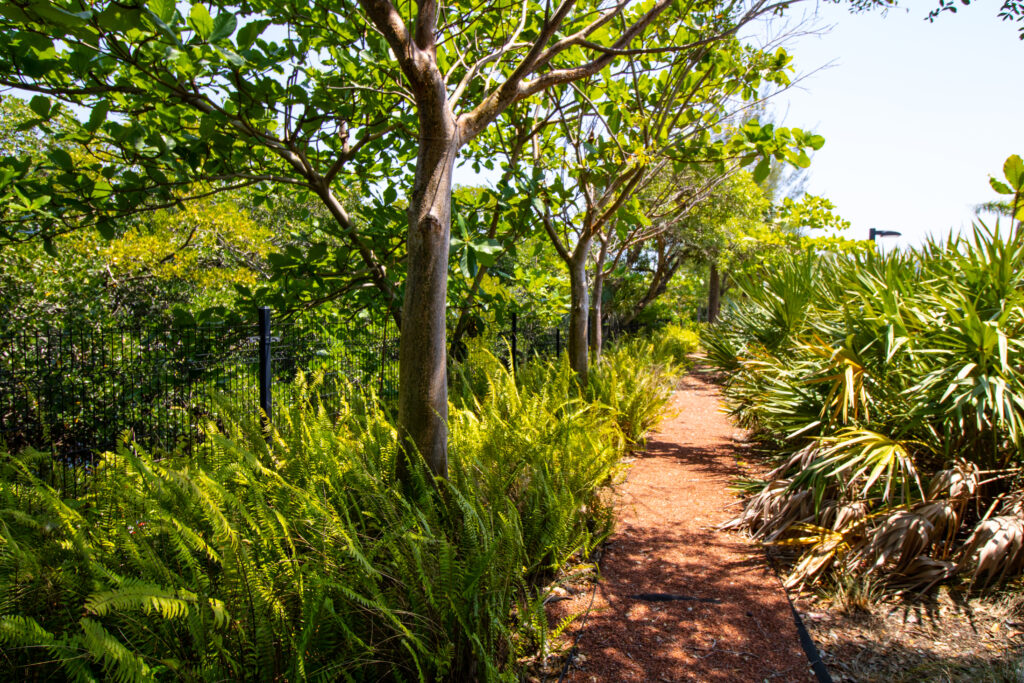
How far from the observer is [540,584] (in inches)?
141

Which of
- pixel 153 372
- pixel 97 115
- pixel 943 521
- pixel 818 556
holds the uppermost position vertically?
pixel 97 115

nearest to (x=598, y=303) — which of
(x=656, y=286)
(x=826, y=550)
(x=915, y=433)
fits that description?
(x=915, y=433)

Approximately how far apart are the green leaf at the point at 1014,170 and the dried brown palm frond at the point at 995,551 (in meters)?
2.23

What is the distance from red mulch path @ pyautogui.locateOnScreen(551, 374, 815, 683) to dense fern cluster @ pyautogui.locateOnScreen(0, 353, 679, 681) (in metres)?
0.43

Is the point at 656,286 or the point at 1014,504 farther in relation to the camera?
the point at 656,286

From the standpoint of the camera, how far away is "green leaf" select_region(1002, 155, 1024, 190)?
13.1 ft

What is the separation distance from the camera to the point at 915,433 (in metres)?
4.25

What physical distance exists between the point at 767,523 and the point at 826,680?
1731mm

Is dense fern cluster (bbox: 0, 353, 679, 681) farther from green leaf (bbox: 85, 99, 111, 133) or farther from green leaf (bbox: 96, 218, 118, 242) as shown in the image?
green leaf (bbox: 85, 99, 111, 133)

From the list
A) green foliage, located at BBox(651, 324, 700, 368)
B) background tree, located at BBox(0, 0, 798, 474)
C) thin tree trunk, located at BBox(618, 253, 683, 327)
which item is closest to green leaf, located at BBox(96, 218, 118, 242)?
background tree, located at BBox(0, 0, 798, 474)

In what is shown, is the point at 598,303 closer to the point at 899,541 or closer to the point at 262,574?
the point at 899,541

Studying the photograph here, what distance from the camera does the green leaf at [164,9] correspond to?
2.85m

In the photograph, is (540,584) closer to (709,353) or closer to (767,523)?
(767,523)

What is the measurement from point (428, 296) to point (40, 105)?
2768 millimetres
